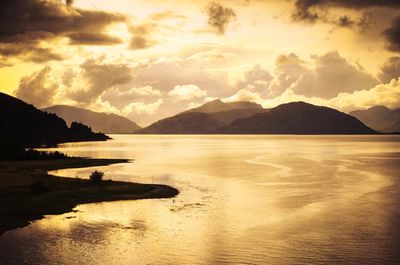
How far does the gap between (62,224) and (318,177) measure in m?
72.9

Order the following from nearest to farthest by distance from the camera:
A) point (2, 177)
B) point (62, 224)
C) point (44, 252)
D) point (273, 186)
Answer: point (44, 252), point (62, 224), point (2, 177), point (273, 186)

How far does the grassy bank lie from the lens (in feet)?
184

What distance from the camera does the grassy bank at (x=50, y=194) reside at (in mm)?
56147

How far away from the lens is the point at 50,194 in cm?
6800

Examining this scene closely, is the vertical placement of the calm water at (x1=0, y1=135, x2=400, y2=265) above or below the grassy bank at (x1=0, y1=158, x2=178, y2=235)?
below

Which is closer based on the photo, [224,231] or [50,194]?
[224,231]

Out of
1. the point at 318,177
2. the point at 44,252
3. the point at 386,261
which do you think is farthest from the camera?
the point at 318,177

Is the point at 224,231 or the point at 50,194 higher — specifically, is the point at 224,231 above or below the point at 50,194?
below

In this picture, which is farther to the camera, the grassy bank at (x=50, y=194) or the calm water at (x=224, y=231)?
the grassy bank at (x=50, y=194)

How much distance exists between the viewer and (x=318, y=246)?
4291 cm

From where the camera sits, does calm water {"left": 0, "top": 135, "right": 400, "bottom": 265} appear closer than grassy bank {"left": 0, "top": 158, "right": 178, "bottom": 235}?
Yes

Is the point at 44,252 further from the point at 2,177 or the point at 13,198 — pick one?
the point at 2,177

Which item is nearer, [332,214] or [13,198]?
[332,214]

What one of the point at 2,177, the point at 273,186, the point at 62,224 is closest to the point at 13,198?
the point at 62,224
